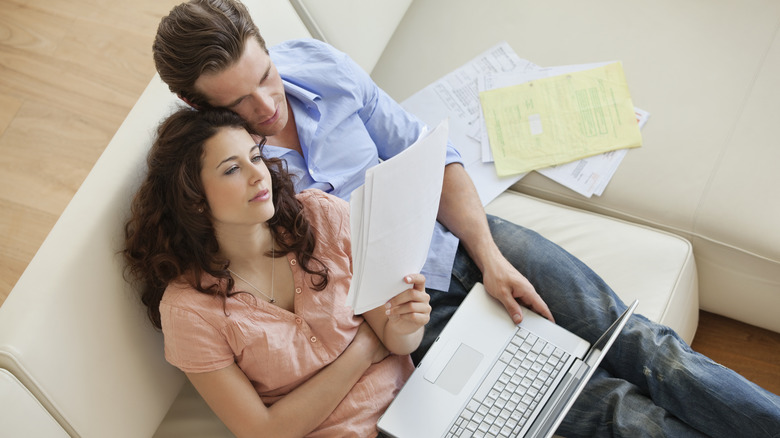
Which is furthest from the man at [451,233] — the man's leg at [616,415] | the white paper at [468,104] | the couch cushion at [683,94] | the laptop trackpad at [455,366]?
the couch cushion at [683,94]

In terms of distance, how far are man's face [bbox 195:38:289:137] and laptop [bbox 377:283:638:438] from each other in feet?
1.72

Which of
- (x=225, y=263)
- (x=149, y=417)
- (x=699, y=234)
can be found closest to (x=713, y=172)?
(x=699, y=234)

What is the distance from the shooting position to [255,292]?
126 cm

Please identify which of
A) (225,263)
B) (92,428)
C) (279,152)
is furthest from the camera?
(279,152)

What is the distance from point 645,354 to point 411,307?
18.5 inches

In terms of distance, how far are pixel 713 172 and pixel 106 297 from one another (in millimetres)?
1346

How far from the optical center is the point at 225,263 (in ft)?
4.05

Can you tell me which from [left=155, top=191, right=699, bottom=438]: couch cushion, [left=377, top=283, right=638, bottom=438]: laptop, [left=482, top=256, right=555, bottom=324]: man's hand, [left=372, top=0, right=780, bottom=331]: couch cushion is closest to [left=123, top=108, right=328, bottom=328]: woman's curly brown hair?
[left=155, top=191, right=699, bottom=438]: couch cushion

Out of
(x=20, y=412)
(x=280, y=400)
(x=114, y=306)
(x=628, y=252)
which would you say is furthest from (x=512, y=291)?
(x=20, y=412)

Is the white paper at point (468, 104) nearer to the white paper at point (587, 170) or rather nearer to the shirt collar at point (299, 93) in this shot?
the white paper at point (587, 170)

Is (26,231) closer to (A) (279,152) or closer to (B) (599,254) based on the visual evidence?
(A) (279,152)

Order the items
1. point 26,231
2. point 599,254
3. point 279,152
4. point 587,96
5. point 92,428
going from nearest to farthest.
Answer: point 92,428
point 279,152
point 599,254
point 587,96
point 26,231

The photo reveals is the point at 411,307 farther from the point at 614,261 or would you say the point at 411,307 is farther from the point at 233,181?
the point at 614,261

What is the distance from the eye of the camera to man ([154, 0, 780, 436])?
3.84 ft
